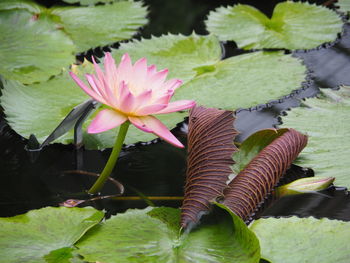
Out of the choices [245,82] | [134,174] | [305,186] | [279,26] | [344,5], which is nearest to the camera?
[305,186]

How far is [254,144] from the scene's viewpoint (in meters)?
1.51

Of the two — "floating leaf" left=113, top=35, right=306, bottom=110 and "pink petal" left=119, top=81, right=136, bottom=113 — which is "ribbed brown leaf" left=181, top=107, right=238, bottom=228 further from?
"floating leaf" left=113, top=35, right=306, bottom=110

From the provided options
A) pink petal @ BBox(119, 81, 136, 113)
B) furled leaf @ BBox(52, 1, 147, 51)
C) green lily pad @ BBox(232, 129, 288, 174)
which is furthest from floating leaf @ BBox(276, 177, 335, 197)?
furled leaf @ BBox(52, 1, 147, 51)

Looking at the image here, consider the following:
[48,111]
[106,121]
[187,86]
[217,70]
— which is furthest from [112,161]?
[217,70]

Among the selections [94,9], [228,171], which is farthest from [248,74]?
[94,9]

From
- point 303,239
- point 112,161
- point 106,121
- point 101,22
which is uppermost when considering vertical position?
point 101,22

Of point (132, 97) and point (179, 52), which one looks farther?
point (179, 52)

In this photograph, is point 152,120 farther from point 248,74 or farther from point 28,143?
point 248,74

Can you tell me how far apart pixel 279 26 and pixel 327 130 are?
2.57 ft

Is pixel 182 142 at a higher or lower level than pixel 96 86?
lower

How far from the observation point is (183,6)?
2.66 m

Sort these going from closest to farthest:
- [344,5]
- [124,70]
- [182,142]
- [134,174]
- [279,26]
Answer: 1. [124,70]
2. [134,174]
3. [182,142]
4. [279,26]
5. [344,5]

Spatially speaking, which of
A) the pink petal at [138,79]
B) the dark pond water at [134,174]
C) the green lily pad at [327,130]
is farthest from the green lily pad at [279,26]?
the pink petal at [138,79]

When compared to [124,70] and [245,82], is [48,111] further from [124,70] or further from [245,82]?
[245,82]
